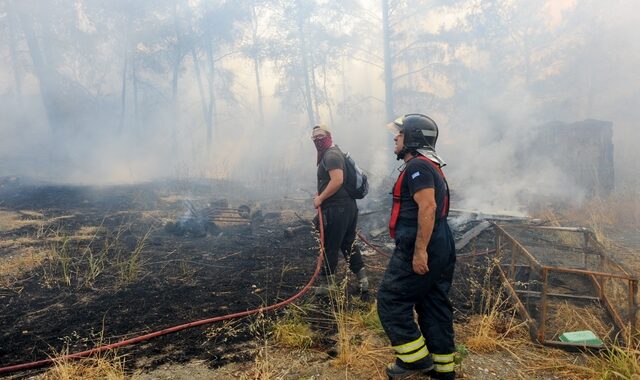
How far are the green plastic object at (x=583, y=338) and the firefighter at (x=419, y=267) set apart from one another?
135 cm

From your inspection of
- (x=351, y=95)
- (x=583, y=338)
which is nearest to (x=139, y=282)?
(x=583, y=338)

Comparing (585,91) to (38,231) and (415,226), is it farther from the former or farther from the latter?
(38,231)

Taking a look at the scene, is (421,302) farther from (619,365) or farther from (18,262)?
(18,262)

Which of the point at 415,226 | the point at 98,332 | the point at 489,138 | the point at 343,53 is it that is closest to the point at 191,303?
the point at 98,332

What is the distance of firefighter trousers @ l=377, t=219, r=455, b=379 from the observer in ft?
8.84

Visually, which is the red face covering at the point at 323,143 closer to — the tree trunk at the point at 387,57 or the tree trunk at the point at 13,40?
the tree trunk at the point at 387,57

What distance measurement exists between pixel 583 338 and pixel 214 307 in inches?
139

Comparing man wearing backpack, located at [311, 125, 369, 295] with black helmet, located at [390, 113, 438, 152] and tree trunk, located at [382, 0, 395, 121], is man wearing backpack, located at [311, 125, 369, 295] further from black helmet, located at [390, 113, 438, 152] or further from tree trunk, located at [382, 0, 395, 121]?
tree trunk, located at [382, 0, 395, 121]

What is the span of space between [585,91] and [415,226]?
841 inches

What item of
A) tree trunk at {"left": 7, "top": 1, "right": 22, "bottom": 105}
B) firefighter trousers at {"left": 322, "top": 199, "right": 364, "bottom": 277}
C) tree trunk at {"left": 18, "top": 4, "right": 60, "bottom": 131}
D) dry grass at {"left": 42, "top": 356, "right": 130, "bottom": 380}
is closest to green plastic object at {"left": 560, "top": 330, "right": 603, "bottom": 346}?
firefighter trousers at {"left": 322, "top": 199, "right": 364, "bottom": 277}

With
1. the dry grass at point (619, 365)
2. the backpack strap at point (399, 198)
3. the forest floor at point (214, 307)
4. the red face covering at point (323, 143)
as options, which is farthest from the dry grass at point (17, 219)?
the dry grass at point (619, 365)

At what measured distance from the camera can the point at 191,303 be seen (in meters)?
4.32

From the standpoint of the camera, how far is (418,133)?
2793 mm

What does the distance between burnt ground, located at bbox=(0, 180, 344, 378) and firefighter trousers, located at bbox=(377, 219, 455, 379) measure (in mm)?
1339
